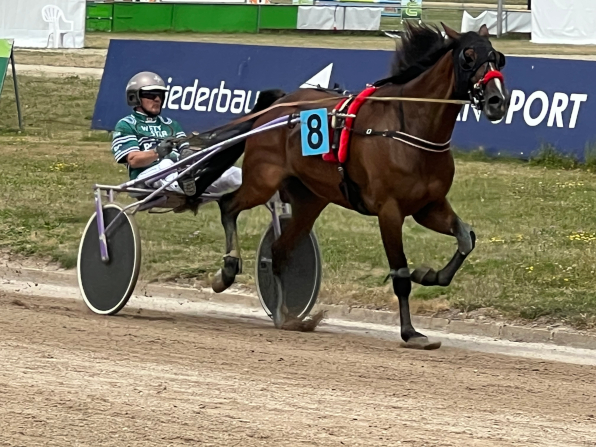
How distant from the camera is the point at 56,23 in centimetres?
2700

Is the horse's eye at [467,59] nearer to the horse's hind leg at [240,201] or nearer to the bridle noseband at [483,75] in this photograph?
the bridle noseband at [483,75]

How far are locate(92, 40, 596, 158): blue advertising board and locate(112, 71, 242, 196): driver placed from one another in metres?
4.99

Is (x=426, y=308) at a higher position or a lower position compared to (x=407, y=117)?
lower

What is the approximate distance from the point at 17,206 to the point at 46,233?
1135mm

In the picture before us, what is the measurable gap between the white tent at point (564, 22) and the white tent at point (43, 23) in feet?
34.6

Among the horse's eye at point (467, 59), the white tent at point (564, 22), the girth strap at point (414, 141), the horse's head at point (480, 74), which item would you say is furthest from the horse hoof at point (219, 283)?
the white tent at point (564, 22)

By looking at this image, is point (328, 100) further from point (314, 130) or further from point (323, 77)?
point (323, 77)

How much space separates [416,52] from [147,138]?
1895 millimetres

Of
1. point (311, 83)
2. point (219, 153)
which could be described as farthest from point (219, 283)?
point (311, 83)

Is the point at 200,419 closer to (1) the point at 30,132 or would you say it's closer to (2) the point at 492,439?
(2) the point at 492,439

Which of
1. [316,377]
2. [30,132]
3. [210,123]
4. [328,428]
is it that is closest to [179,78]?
[210,123]

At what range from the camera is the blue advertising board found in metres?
13.2

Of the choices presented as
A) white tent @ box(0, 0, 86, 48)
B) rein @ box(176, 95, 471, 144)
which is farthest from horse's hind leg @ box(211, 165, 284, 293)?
white tent @ box(0, 0, 86, 48)

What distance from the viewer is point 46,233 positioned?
10.8m
